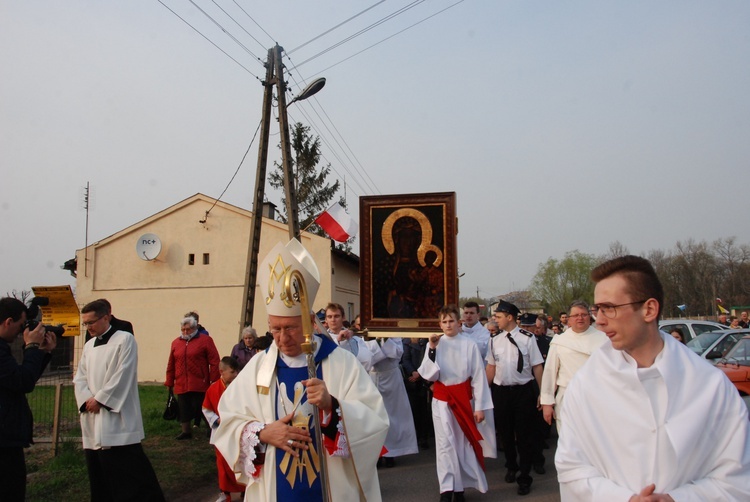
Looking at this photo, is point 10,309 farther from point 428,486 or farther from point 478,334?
point 478,334

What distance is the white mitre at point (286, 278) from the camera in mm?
3472

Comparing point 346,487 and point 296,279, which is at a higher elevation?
point 296,279

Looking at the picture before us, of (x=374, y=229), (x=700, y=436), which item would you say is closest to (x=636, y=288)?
(x=700, y=436)

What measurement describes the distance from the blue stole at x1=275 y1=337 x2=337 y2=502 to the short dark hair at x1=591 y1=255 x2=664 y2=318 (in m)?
1.74

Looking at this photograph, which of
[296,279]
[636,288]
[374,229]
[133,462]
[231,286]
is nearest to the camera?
[636,288]

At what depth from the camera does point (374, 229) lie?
984 cm

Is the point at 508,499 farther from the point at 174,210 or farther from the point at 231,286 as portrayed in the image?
the point at 174,210

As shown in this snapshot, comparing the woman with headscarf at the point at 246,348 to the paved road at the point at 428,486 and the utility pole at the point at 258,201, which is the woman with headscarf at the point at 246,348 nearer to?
the paved road at the point at 428,486

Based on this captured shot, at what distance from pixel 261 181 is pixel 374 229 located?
12.4 ft

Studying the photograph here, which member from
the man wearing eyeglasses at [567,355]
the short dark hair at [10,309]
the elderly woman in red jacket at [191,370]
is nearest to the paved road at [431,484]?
the man wearing eyeglasses at [567,355]

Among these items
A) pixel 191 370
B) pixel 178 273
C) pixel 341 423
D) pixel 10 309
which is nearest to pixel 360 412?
pixel 341 423

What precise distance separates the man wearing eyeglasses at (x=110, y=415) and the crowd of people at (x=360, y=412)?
0.01m

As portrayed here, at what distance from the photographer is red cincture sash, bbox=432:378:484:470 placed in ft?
23.0

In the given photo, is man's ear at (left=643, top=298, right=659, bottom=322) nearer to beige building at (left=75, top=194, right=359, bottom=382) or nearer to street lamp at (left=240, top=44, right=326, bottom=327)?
street lamp at (left=240, top=44, right=326, bottom=327)
